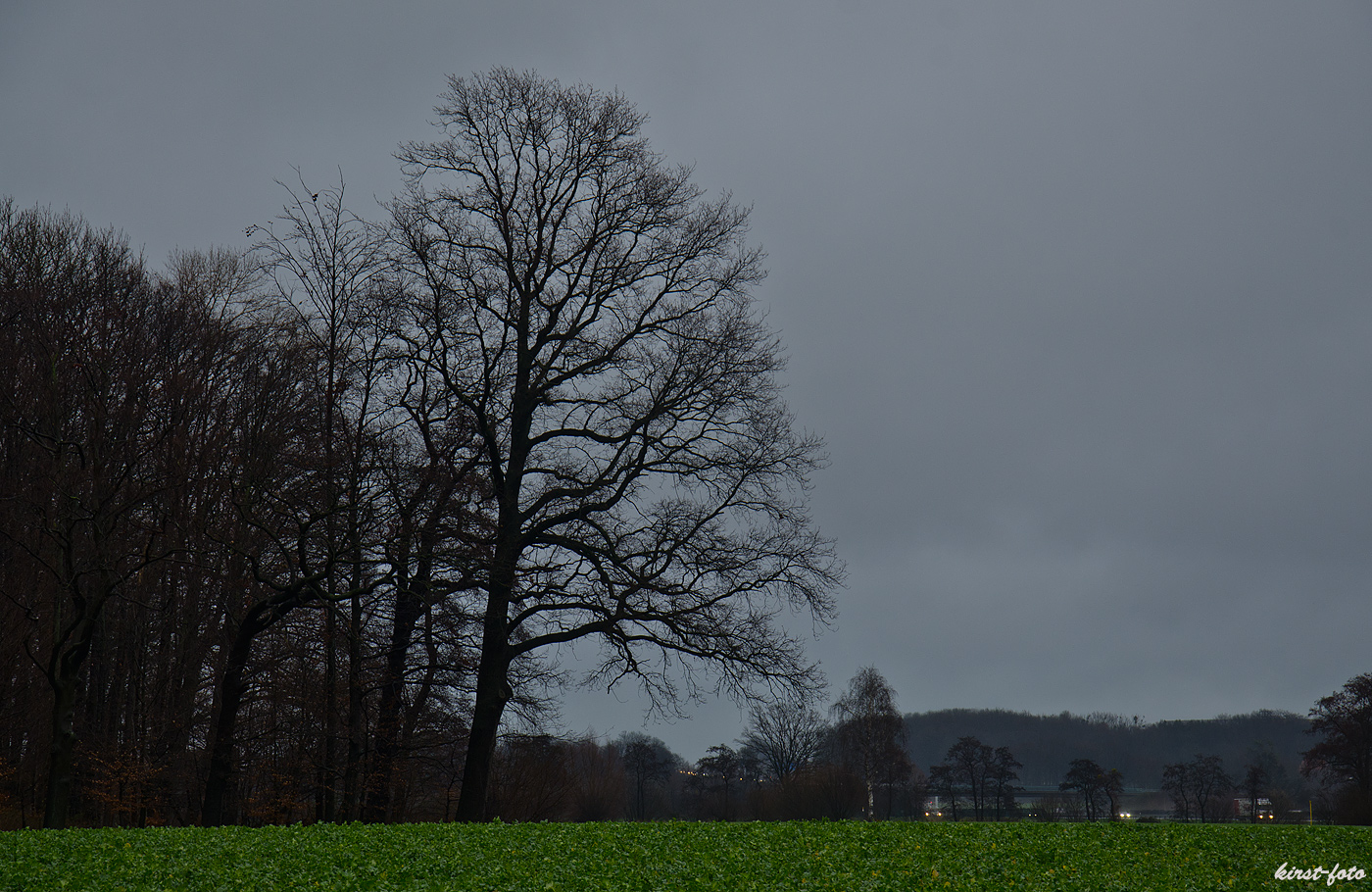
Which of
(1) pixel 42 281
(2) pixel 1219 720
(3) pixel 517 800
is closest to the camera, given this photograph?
(1) pixel 42 281

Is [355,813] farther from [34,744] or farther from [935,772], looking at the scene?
[935,772]

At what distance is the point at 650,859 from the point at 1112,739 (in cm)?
10673

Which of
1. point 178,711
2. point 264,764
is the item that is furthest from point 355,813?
point 178,711

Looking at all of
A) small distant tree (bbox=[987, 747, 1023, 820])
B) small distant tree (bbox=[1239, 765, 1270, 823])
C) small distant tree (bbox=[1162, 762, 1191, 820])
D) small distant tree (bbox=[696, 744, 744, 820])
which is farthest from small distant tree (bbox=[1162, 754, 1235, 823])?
small distant tree (bbox=[696, 744, 744, 820])

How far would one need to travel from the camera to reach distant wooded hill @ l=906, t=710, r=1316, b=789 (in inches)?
3406

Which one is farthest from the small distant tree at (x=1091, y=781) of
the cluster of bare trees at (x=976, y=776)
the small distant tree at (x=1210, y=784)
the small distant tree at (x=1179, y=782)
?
the cluster of bare trees at (x=976, y=776)

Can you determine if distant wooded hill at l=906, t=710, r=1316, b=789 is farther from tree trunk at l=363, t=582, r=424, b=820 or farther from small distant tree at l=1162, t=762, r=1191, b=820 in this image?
tree trunk at l=363, t=582, r=424, b=820

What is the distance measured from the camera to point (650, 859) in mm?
10141

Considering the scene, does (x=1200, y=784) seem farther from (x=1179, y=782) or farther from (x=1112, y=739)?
(x=1112, y=739)

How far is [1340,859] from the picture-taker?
1133 cm

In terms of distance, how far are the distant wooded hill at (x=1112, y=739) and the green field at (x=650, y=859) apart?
243 ft

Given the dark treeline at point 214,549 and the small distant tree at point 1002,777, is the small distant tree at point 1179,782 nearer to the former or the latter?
the small distant tree at point 1002,777

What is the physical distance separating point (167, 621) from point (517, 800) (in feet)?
44.0

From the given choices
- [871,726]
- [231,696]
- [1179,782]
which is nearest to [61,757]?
[231,696]
